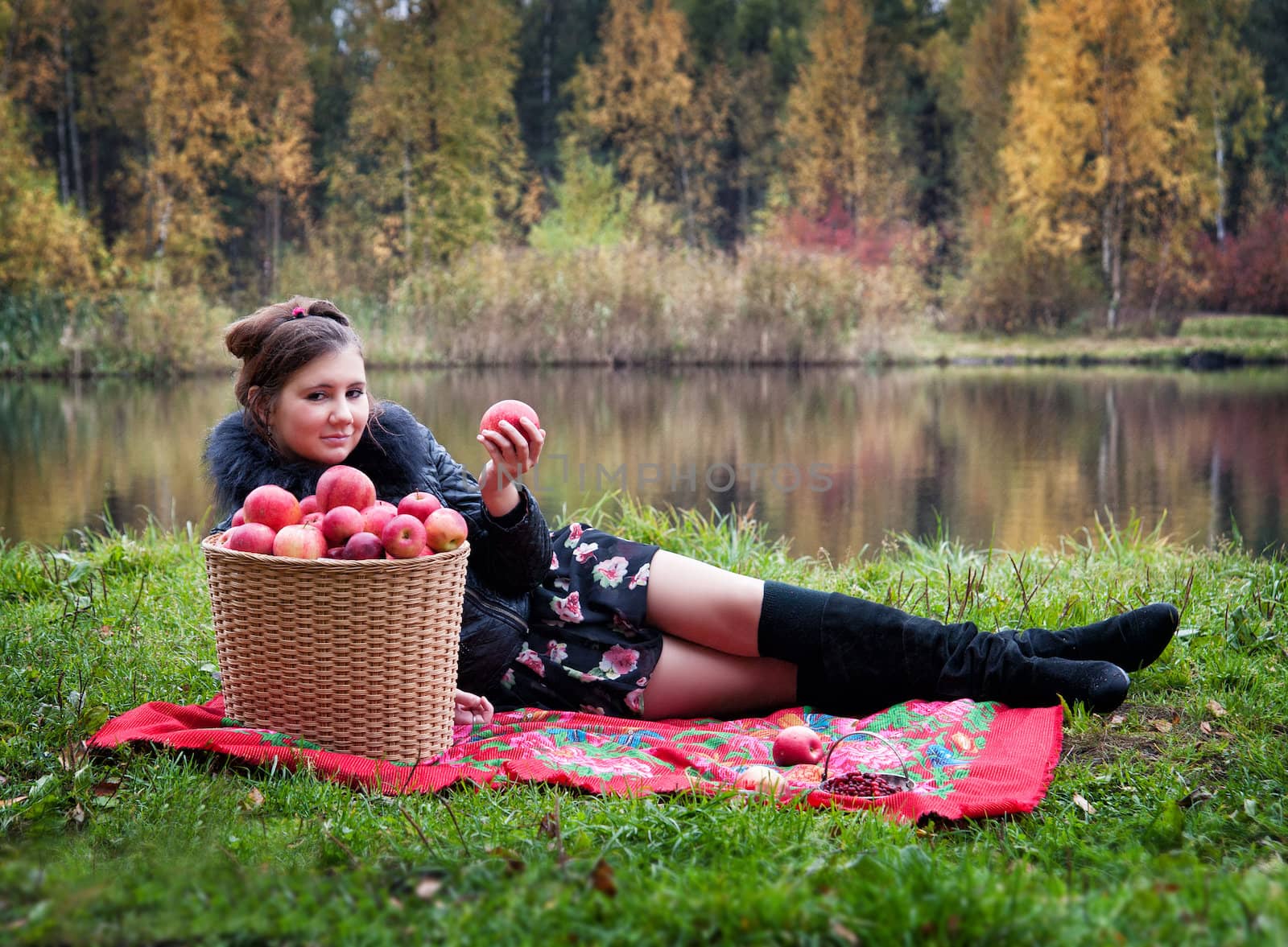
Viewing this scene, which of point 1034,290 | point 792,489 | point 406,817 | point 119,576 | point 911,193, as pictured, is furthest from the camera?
point 911,193

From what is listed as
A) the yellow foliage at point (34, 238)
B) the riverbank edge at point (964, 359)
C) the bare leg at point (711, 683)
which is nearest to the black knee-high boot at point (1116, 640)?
the bare leg at point (711, 683)

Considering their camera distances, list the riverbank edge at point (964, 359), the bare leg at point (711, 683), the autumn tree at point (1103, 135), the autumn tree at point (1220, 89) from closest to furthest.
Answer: the bare leg at point (711, 683)
the riverbank edge at point (964, 359)
the autumn tree at point (1103, 135)
the autumn tree at point (1220, 89)

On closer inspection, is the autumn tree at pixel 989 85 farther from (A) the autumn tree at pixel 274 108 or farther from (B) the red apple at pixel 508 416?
(B) the red apple at pixel 508 416

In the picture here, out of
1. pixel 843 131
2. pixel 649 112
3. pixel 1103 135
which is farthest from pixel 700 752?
pixel 843 131

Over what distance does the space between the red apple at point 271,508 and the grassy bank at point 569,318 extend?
13.5 meters

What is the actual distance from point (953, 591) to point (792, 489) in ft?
13.7

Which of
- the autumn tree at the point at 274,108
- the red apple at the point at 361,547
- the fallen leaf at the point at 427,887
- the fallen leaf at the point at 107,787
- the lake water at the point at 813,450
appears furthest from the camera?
the autumn tree at the point at 274,108

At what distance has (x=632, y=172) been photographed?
80.7ft

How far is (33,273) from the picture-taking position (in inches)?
→ 674

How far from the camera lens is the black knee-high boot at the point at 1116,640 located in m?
2.70

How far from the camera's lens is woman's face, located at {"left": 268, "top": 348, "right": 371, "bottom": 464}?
8.42 feet

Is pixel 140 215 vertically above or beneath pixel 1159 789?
above

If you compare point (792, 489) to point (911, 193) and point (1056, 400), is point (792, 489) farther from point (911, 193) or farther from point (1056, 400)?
point (911, 193)

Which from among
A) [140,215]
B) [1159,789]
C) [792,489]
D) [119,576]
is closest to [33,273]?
[140,215]
